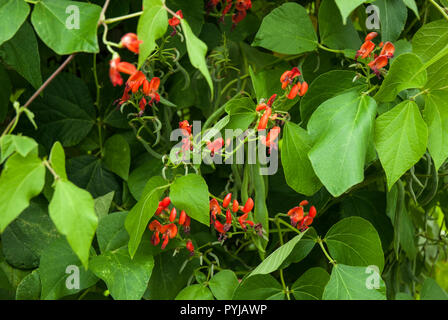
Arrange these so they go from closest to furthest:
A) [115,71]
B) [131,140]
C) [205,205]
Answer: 1. [115,71]
2. [205,205]
3. [131,140]

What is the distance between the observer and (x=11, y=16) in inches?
25.8

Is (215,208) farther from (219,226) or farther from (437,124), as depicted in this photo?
(437,124)

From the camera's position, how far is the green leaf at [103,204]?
83 centimetres

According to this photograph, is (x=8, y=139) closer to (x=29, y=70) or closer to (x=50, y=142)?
(x=29, y=70)

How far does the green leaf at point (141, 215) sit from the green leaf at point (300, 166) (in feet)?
0.54

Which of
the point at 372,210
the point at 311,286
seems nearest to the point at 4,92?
the point at 311,286

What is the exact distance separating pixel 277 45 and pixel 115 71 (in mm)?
324

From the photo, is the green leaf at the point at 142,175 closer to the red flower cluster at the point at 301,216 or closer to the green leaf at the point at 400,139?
the red flower cluster at the point at 301,216

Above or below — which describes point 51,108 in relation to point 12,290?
above

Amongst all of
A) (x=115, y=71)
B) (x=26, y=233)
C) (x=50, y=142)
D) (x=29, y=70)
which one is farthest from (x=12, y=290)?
(x=115, y=71)

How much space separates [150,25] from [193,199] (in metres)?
0.22

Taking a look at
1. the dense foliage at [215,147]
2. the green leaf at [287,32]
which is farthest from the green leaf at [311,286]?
the green leaf at [287,32]

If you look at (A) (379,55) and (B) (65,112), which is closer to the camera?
(A) (379,55)

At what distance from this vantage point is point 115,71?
0.53 metres
